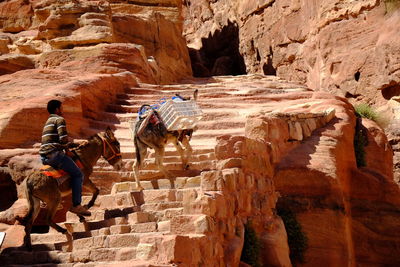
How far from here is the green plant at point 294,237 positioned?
37.6 ft

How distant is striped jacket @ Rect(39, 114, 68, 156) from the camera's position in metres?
8.43

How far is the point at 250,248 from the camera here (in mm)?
8945

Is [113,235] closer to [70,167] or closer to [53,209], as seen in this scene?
[53,209]

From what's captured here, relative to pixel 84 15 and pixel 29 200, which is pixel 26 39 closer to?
pixel 84 15

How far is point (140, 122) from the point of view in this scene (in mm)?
10352

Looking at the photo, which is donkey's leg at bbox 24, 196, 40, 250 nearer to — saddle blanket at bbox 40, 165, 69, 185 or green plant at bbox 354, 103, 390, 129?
saddle blanket at bbox 40, 165, 69, 185

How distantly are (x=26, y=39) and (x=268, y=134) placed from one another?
17070 mm

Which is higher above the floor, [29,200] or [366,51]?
[366,51]

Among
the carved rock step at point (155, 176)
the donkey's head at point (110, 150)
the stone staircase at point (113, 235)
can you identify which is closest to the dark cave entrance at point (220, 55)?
the carved rock step at point (155, 176)

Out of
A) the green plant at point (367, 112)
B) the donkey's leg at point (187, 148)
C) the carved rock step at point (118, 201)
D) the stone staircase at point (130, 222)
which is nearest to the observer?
the stone staircase at point (130, 222)

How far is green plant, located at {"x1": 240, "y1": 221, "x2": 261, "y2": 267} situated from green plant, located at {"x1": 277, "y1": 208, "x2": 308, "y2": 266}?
2.41 m

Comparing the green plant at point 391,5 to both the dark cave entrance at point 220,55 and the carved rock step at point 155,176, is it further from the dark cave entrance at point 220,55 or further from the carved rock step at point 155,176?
the carved rock step at point 155,176

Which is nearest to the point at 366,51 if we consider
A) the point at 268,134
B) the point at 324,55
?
the point at 324,55

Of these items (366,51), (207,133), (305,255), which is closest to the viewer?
(305,255)
